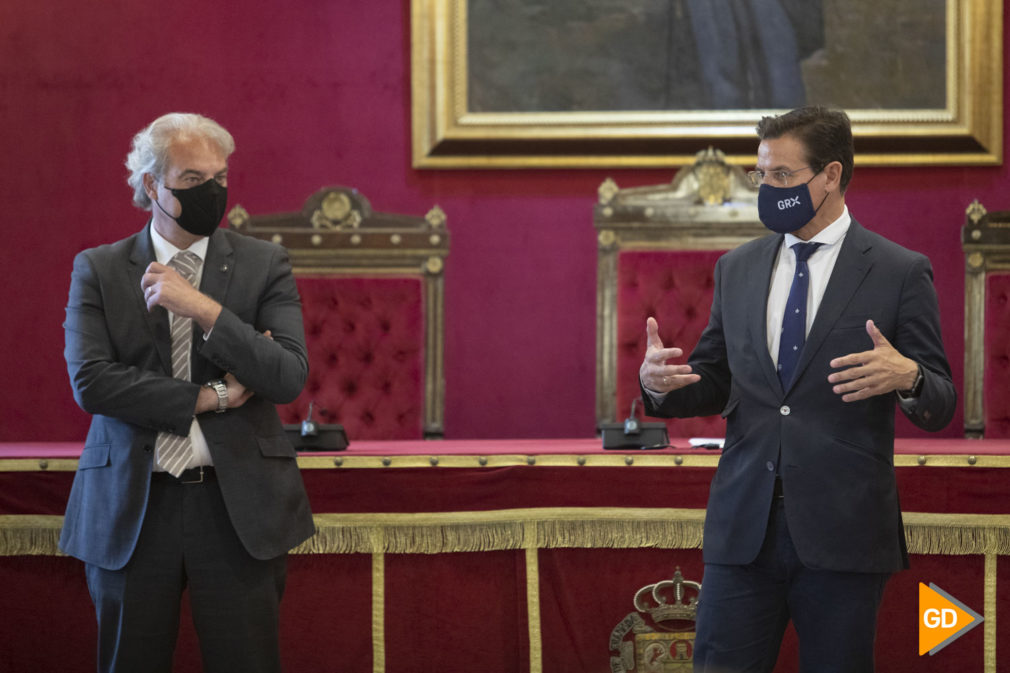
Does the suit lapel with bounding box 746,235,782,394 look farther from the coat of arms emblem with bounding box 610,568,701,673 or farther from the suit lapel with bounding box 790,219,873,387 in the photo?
the coat of arms emblem with bounding box 610,568,701,673

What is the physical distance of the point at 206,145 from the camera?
2.29 meters

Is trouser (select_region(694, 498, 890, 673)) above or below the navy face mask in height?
below

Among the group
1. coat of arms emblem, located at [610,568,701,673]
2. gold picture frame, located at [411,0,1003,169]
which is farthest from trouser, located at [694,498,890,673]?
gold picture frame, located at [411,0,1003,169]

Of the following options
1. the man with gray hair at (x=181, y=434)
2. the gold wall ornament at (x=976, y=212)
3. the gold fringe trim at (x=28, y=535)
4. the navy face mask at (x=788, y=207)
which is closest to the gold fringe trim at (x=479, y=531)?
the gold fringe trim at (x=28, y=535)

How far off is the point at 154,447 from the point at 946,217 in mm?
3646

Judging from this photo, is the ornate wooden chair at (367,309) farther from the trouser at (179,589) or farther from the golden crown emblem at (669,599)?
the trouser at (179,589)

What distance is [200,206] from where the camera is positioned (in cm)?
224

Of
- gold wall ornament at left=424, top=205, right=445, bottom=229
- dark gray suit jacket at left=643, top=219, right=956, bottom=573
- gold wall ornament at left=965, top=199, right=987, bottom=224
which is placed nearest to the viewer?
dark gray suit jacket at left=643, top=219, right=956, bottom=573

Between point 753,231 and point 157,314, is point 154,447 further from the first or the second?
point 753,231

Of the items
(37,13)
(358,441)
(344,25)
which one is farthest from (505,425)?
(37,13)

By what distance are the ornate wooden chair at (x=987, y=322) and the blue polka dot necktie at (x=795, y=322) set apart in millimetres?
2487

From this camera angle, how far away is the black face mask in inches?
88.2

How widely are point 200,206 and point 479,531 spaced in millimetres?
1465

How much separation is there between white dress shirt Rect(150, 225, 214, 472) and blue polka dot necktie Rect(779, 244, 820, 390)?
1.21 m
